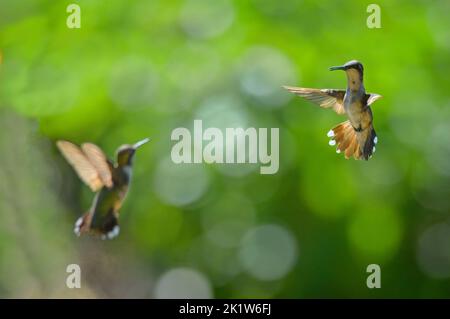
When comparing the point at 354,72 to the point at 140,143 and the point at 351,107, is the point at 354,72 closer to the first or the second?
the point at 351,107

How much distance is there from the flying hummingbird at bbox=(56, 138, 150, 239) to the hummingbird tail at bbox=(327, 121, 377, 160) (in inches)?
13.7

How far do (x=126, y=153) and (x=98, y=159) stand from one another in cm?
5

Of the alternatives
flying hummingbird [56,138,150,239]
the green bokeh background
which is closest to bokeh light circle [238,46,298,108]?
the green bokeh background

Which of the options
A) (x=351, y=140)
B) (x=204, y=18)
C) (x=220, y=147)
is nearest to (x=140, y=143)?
(x=220, y=147)

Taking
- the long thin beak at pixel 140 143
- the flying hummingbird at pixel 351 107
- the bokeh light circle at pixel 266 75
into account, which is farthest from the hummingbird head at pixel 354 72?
the long thin beak at pixel 140 143

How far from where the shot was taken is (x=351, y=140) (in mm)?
1266

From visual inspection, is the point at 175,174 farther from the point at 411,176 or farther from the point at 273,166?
the point at 411,176

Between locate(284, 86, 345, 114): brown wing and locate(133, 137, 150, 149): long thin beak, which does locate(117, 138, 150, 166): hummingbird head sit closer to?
locate(133, 137, 150, 149): long thin beak

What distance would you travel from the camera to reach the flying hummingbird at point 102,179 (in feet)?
4.10

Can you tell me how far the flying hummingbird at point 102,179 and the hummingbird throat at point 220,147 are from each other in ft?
0.23

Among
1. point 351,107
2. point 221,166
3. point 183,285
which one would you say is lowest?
point 183,285

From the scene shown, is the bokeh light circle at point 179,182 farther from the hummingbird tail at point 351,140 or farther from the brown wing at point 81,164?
the hummingbird tail at point 351,140
